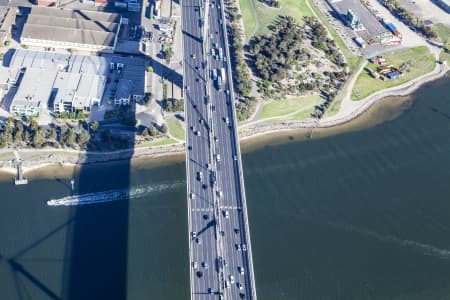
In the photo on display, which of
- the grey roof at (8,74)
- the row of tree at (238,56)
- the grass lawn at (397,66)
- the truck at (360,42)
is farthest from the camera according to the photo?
the truck at (360,42)

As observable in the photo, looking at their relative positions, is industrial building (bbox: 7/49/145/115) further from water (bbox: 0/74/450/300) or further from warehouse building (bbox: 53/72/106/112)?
water (bbox: 0/74/450/300)

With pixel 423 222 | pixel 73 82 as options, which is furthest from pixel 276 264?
pixel 73 82

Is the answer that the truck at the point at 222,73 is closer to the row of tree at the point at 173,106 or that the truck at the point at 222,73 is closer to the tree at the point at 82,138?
the row of tree at the point at 173,106

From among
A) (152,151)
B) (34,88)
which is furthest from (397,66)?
(34,88)

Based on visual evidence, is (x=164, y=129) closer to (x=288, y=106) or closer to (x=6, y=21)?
(x=288, y=106)

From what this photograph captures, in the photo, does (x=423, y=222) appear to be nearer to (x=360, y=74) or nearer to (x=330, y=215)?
(x=330, y=215)

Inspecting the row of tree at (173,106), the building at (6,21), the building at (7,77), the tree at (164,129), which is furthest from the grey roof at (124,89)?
the building at (6,21)

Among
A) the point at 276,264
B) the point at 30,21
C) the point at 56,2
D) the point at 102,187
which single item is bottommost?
the point at 276,264
